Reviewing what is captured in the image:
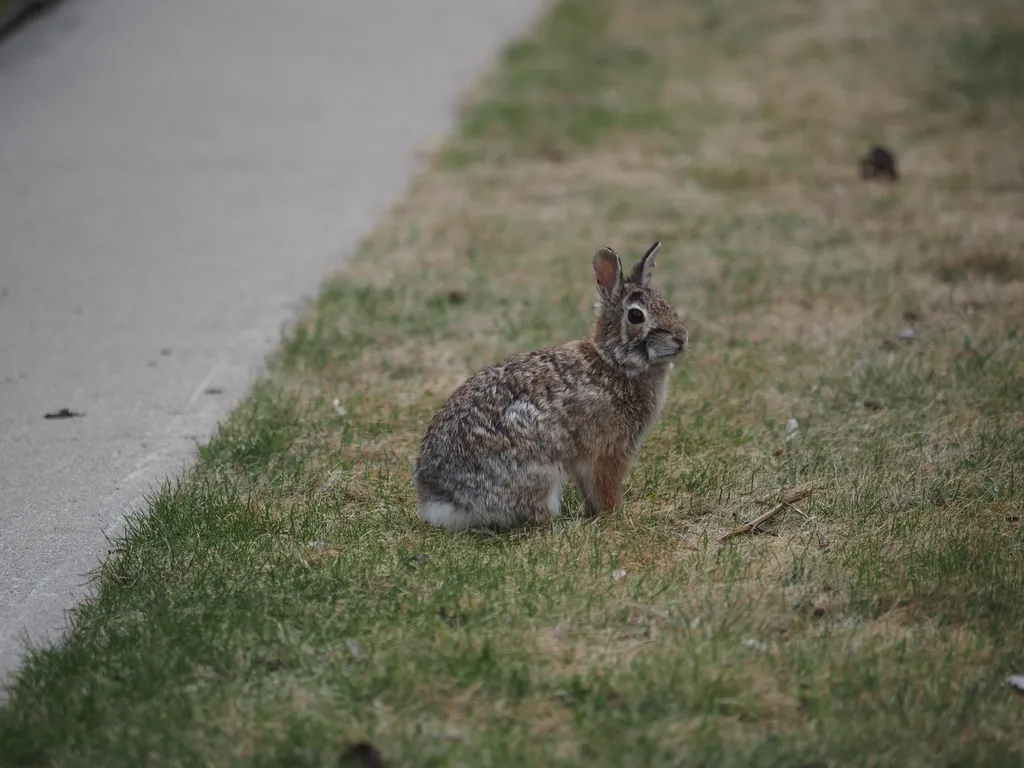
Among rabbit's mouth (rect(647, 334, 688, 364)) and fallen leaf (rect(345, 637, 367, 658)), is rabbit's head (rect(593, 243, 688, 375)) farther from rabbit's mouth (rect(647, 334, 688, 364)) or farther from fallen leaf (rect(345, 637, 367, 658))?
fallen leaf (rect(345, 637, 367, 658))

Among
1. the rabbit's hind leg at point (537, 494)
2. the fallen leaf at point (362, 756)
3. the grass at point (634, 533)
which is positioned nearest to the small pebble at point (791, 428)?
the grass at point (634, 533)

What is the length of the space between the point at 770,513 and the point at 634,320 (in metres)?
0.93

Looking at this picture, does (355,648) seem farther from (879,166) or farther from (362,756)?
(879,166)

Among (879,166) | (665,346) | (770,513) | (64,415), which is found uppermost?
(665,346)

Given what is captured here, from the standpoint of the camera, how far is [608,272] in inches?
220

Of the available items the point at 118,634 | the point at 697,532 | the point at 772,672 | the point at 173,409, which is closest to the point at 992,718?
the point at 772,672

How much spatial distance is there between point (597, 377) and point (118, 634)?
206 centimetres

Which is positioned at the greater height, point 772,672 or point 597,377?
point 597,377

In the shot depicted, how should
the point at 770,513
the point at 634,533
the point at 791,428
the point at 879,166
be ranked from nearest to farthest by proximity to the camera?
the point at 634,533 < the point at 770,513 < the point at 791,428 < the point at 879,166

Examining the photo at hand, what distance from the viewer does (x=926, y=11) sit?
57.2ft

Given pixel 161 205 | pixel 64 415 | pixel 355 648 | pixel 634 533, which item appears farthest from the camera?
pixel 161 205

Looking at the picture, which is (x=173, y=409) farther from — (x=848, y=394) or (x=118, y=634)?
(x=848, y=394)

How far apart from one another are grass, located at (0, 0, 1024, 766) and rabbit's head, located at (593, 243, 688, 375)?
2.10ft

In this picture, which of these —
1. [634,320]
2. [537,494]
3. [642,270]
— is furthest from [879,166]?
[537,494]
